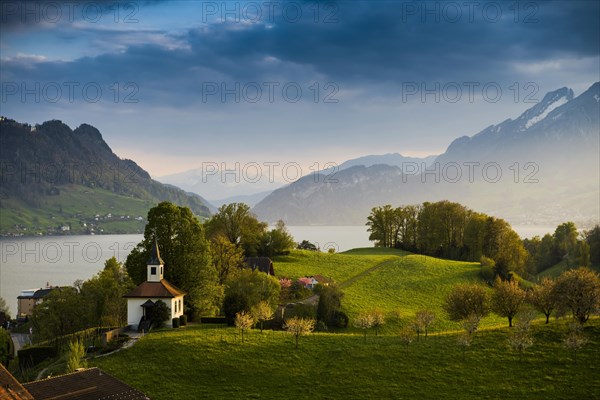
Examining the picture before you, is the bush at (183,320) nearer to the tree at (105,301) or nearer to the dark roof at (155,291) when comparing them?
the dark roof at (155,291)

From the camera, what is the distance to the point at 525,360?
1769 inches

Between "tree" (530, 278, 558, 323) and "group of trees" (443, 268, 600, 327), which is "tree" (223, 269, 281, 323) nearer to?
"group of trees" (443, 268, 600, 327)

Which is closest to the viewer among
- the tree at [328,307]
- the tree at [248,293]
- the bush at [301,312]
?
the tree at [248,293]

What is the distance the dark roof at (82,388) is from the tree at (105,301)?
41716 millimetres

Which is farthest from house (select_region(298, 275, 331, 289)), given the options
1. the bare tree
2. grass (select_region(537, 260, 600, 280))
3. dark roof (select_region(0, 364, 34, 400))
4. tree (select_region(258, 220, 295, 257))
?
dark roof (select_region(0, 364, 34, 400))

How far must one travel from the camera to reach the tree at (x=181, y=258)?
224 feet

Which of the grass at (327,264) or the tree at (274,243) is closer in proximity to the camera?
the grass at (327,264)

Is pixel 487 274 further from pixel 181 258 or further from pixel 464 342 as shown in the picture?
pixel 181 258

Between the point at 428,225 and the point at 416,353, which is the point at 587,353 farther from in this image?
the point at 428,225

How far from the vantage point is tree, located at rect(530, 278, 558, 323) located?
173 ft

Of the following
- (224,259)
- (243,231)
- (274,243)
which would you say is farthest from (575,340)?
(274,243)

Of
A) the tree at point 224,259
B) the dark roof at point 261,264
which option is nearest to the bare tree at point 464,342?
the tree at point 224,259

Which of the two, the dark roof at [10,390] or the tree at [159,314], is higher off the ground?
the dark roof at [10,390]

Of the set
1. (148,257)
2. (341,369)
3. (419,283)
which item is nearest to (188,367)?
(341,369)
